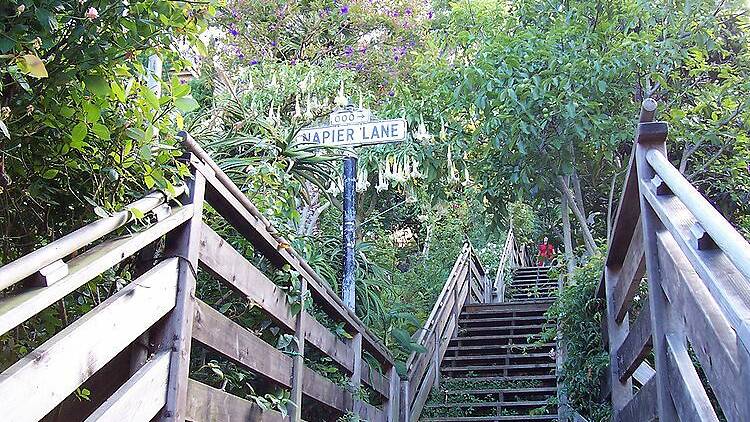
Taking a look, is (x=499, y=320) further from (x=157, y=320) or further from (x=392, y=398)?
(x=157, y=320)

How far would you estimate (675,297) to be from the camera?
248cm

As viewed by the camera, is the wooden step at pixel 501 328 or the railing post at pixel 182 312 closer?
the railing post at pixel 182 312

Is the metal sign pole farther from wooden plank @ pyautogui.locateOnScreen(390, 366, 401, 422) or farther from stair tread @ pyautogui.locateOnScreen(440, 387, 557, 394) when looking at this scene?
stair tread @ pyautogui.locateOnScreen(440, 387, 557, 394)

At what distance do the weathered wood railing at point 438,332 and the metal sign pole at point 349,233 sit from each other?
145cm

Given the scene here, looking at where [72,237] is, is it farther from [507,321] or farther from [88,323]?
[507,321]

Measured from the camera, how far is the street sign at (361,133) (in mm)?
4695

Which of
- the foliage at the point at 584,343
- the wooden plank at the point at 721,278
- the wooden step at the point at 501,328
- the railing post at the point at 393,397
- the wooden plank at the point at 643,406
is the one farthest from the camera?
the wooden step at the point at 501,328

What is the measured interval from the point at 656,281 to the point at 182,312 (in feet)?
5.62

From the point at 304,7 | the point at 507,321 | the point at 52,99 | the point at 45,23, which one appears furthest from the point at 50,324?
the point at 304,7

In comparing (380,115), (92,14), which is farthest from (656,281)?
(380,115)

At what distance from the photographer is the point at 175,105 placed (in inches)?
78.0

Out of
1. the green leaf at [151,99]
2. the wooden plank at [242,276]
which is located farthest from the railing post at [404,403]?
the green leaf at [151,99]

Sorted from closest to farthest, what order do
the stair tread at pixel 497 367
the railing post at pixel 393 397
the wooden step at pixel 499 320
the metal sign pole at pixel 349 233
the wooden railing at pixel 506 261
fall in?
the metal sign pole at pixel 349 233 → the railing post at pixel 393 397 → the stair tread at pixel 497 367 → the wooden step at pixel 499 320 → the wooden railing at pixel 506 261

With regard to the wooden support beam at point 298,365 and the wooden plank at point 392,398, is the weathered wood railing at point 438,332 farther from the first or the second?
the wooden support beam at point 298,365
